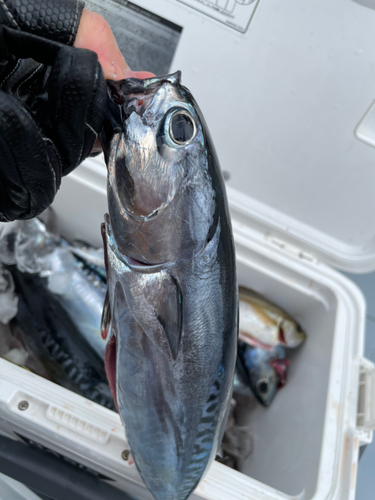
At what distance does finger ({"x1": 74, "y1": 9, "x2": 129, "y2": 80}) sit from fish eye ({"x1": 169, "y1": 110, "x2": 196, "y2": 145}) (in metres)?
0.15

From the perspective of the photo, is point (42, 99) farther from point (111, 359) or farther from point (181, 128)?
point (111, 359)

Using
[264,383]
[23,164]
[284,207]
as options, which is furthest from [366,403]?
[23,164]

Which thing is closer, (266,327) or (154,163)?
(154,163)

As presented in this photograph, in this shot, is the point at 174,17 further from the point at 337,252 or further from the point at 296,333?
the point at 296,333

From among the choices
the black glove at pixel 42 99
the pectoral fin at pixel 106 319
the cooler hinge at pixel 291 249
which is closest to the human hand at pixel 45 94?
the black glove at pixel 42 99

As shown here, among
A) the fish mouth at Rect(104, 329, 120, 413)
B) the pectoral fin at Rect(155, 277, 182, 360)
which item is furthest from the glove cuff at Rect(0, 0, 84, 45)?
the fish mouth at Rect(104, 329, 120, 413)

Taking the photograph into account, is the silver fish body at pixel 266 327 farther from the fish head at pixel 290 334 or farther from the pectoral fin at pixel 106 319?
the pectoral fin at pixel 106 319

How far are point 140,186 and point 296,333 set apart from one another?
0.97 metres

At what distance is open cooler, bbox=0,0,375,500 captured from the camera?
0.72 m

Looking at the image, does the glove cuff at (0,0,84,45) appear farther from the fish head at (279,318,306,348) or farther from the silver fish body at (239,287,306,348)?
the fish head at (279,318,306,348)

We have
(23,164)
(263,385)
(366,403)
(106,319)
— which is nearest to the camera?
(23,164)

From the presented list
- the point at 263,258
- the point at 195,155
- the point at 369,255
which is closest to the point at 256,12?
the point at 195,155

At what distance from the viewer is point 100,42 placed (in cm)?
47

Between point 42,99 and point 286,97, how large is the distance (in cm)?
71
